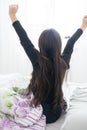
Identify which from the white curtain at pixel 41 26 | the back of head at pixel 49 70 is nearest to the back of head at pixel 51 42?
the back of head at pixel 49 70

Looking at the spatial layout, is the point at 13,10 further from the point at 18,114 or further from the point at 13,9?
the point at 18,114

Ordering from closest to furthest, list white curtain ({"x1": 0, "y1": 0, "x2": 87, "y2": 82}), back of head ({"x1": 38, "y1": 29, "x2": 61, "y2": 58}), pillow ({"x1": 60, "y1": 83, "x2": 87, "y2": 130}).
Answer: pillow ({"x1": 60, "y1": 83, "x2": 87, "y2": 130}), back of head ({"x1": 38, "y1": 29, "x2": 61, "y2": 58}), white curtain ({"x1": 0, "y1": 0, "x2": 87, "y2": 82})

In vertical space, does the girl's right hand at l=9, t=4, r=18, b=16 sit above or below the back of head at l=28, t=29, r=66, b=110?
above

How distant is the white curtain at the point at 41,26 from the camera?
2959mm

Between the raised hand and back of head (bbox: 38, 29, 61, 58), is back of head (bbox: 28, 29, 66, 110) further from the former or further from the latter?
the raised hand

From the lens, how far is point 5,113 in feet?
4.72

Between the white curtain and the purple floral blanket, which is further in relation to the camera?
the white curtain

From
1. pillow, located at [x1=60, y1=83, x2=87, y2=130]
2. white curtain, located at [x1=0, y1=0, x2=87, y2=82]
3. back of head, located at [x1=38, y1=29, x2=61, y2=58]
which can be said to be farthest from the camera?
white curtain, located at [x1=0, y1=0, x2=87, y2=82]

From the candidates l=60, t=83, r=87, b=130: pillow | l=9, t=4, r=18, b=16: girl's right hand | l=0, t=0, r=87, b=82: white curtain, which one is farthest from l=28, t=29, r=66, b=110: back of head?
l=0, t=0, r=87, b=82: white curtain

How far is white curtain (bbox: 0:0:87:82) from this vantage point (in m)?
2.96

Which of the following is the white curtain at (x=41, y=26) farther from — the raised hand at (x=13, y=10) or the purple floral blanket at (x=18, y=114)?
the purple floral blanket at (x=18, y=114)

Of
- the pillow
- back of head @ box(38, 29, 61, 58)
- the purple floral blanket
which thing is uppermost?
back of head @ box(38, 29, 61, 58)

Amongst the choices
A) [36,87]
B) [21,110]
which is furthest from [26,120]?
[36,87]

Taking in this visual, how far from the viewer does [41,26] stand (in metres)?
3.07
